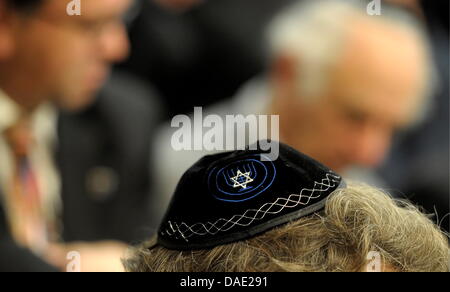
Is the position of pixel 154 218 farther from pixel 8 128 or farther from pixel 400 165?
pixel 400 165

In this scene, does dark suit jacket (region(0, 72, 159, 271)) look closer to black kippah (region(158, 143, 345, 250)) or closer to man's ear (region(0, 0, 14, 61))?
man's ear (region(0, 0, 14, 61))

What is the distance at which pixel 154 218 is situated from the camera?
3621 mm

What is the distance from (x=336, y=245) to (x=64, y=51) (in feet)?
8.93

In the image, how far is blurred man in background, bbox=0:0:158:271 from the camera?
136 inches

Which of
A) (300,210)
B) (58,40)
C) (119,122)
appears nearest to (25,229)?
(119,122)

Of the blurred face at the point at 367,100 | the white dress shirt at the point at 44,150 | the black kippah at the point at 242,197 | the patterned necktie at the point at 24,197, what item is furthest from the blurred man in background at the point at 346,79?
the black kippah at the point at 242,197

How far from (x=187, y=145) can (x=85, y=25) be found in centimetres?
90

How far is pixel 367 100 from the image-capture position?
4117 millimetres

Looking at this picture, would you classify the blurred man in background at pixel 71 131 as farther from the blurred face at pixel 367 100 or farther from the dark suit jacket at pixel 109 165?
the blurred face at pixel 367 100

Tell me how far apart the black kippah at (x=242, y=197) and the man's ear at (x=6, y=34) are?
2.49 m

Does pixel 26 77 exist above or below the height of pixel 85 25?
below

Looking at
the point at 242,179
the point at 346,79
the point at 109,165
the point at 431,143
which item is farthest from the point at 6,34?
the point at 242,179

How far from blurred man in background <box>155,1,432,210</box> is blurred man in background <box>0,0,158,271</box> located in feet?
2.91

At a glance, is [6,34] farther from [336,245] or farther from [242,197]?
[336,245]
